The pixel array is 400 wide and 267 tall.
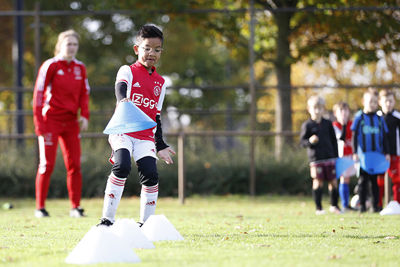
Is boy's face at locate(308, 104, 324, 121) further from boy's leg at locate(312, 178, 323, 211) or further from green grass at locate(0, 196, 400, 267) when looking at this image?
green grass at locate(0, 196, 400, 267)

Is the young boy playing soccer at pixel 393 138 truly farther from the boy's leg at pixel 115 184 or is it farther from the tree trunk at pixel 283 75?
the boy's leg at pixel 115 184

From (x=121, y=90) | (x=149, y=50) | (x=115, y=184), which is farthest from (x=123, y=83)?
(x=115, y=184)

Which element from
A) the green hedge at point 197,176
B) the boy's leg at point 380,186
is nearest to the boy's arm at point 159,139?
the boy's leg at point 380,186

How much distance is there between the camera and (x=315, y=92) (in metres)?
15.5

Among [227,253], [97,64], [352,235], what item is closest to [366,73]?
[97,64]

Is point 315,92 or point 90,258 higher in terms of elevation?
point 315,92

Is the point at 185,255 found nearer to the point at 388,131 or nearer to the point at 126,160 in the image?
the point at 126,160

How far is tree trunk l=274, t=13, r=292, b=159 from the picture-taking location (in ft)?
47.2

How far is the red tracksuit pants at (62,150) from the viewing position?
909cm

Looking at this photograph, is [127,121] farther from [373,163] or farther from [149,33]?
[373,163]

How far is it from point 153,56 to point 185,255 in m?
2.12

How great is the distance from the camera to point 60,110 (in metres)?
9.14

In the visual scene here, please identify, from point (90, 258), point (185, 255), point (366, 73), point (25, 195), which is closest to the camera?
point (90, 258)

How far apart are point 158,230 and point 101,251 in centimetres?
126
